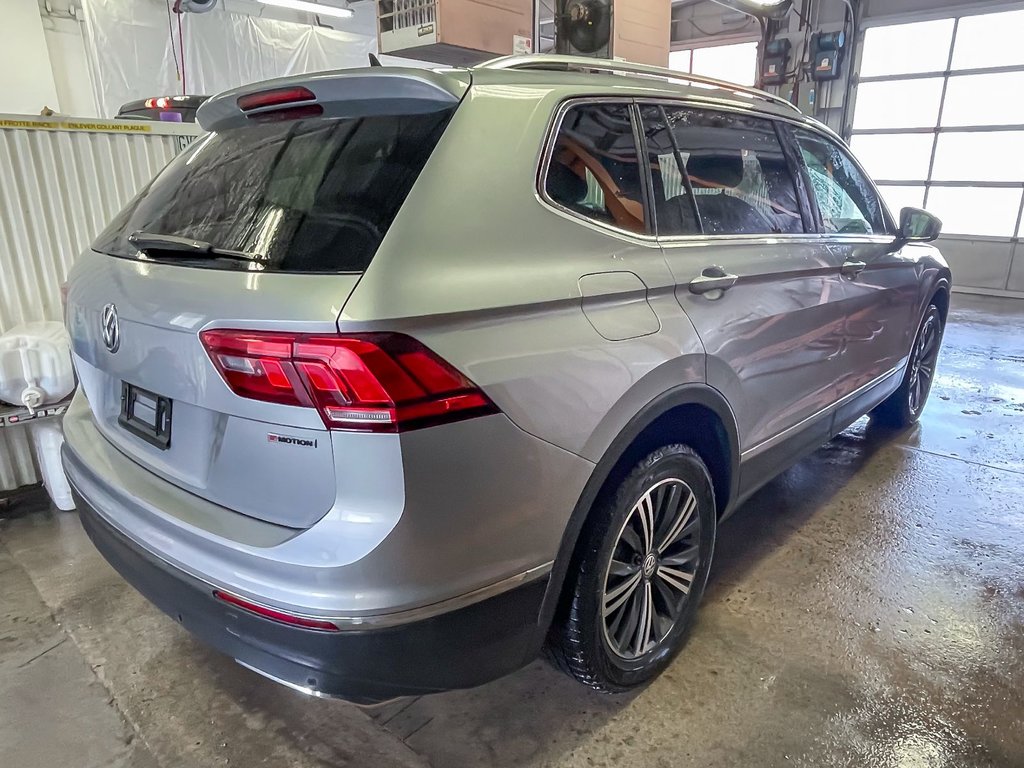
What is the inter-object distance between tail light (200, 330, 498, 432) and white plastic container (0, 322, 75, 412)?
2.04 m

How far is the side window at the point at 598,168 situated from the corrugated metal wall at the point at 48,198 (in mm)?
2616

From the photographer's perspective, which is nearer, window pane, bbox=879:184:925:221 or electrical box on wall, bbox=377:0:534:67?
electrical box on wall, bbox=377:0:534:67

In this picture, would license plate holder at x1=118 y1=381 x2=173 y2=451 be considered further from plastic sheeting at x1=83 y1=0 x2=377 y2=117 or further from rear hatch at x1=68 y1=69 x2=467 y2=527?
plastic sheeting at x1=83 y1=0 x2=377 y2=117

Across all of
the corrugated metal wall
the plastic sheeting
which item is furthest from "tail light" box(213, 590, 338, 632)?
the plastic sheeting

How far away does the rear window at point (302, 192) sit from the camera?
133cm

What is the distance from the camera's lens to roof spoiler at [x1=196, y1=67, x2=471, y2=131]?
1.43 meters

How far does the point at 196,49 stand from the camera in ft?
29.6

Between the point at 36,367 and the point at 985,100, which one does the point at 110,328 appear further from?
the point at 985,100

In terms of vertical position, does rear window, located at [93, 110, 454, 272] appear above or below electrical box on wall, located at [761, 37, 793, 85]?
below

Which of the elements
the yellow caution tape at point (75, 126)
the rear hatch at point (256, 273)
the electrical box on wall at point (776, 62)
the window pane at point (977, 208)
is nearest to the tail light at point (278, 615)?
the rear hatch at point (256, 273)

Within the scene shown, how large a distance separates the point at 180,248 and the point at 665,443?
4.30ft

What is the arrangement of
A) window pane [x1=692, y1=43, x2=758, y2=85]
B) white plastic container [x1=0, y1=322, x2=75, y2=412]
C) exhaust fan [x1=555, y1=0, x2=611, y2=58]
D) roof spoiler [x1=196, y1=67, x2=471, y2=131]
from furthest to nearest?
window pane [x1=692, y1=43, x2=758, y2=85] → exhaust fan [x1=555, y1=0, x2=611, y2=58] → white plastic container [x1=0, y1=322, x2=75, y2=412] → roof spoiler [x1=196, y1=67, x2=471, y2=131]

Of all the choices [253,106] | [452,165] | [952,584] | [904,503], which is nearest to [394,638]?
[452,165]

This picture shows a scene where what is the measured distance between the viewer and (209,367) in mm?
1354
